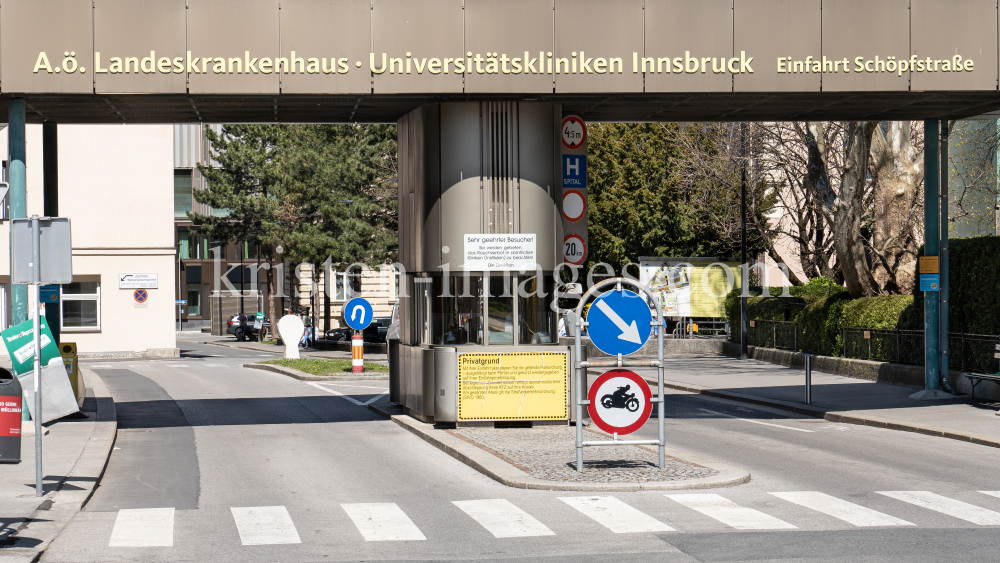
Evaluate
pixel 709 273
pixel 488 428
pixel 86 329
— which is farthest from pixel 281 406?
pixel 86 329

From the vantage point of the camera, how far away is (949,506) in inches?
405

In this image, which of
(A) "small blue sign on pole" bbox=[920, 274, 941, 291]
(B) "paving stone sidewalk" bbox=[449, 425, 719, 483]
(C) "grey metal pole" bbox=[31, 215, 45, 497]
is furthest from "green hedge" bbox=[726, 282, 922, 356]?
(C) "grey metal pole" bbox=[31, 215, 45, 497]

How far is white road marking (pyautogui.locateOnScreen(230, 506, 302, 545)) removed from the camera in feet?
29.5

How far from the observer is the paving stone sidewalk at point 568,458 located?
1173 centimetres

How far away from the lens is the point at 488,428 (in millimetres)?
16406

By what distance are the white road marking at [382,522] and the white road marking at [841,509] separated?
3671 mm

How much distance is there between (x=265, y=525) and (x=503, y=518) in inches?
80.5

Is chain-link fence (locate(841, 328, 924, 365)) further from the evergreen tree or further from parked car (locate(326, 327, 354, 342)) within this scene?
parked car (locate(326, 327, 354, 342))

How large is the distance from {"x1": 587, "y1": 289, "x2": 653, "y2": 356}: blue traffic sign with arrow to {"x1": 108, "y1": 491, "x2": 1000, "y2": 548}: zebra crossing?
1693 mm

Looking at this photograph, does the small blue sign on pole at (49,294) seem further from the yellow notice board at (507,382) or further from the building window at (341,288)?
the building window at (341,288)

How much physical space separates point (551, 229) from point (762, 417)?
19.3ft

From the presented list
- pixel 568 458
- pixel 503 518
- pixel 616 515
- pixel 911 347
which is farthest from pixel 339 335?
pixel 616 515

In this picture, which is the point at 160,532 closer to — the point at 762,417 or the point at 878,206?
the point at 762,417

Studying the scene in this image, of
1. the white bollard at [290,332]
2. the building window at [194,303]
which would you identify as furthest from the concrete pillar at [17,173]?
the building window at [194,303]
